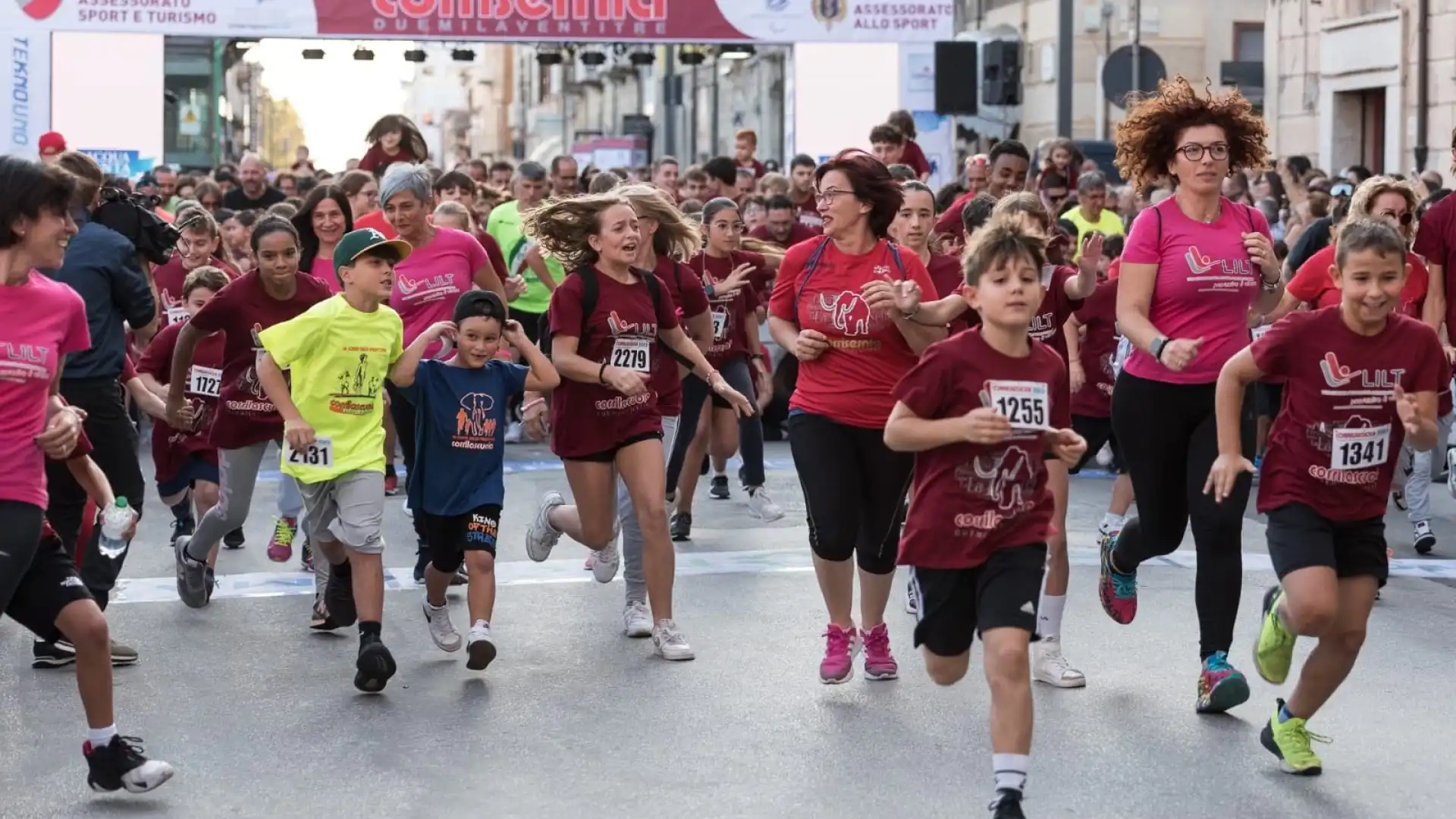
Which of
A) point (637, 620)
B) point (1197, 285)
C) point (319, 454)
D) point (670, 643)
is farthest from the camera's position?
point (637, 620)

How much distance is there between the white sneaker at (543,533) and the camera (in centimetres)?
898

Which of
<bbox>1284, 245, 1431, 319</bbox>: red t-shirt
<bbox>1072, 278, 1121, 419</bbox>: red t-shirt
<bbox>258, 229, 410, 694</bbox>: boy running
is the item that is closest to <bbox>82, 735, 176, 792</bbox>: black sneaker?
<bbox>258, 229, 410, 694</bbox>: boy running

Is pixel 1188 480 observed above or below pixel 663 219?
below

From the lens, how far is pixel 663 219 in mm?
9109

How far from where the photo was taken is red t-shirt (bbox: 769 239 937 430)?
7.43 meters

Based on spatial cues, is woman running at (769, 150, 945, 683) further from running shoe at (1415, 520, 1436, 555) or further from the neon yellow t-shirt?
running shoe at (1415, 520, 1436, 555)

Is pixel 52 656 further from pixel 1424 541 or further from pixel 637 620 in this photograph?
pixel 1424 541

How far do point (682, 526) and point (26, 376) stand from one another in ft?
19.5

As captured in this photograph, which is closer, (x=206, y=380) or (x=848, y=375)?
(x=848, y=375)

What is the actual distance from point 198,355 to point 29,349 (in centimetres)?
449

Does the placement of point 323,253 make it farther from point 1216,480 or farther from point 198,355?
point 1216,480

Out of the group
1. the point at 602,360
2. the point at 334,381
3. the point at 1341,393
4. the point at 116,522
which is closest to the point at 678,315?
the point at 602,360

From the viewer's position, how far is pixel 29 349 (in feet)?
18.9

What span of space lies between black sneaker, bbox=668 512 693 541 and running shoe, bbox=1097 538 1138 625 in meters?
3.87
